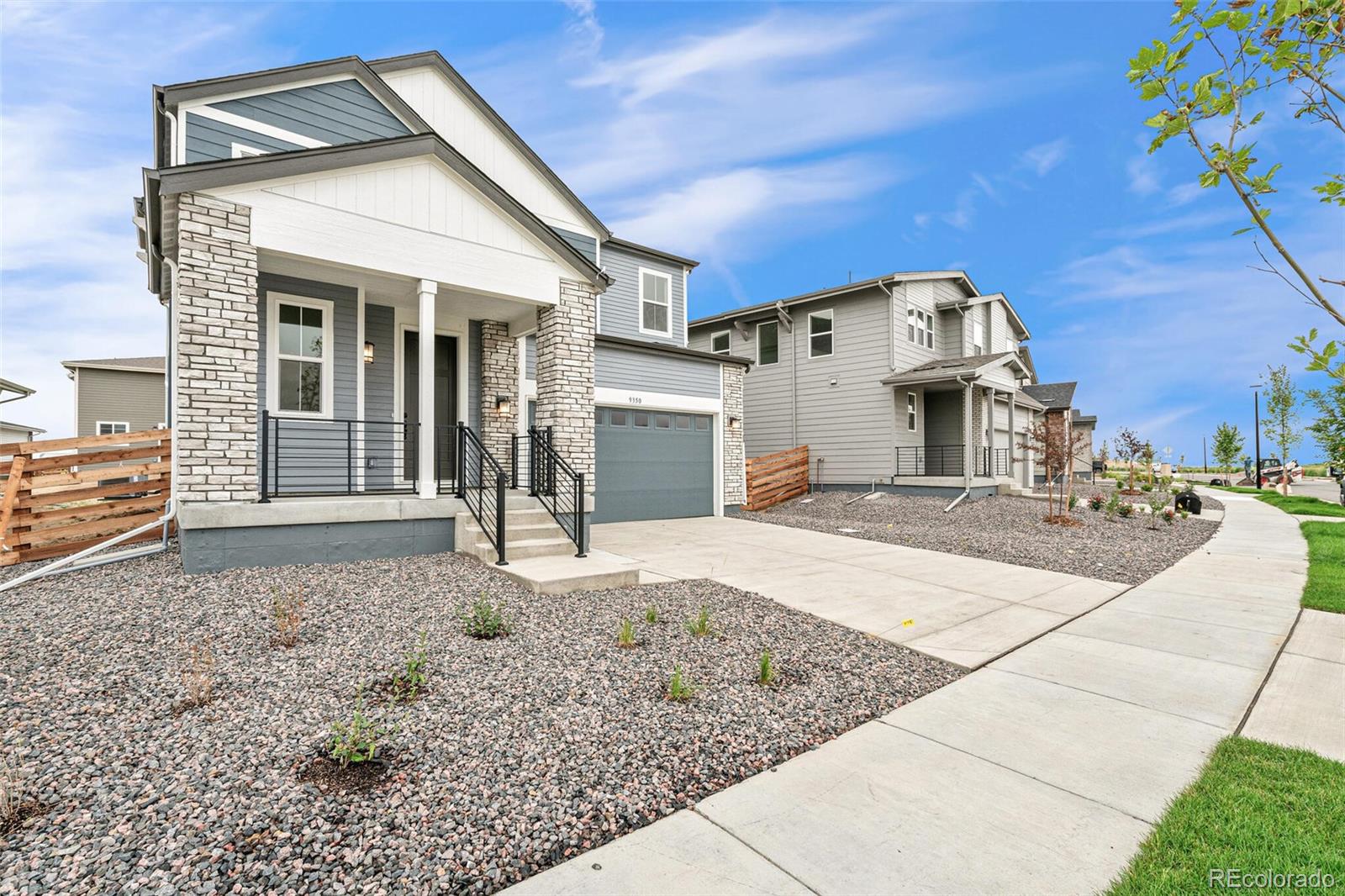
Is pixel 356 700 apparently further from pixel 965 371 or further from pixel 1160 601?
pixel 965 371

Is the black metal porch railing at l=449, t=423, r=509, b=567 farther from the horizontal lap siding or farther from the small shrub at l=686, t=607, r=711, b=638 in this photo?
the horizontal lap siding

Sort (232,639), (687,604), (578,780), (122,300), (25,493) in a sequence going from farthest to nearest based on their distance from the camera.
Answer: (122,300), (25,493), (687,604), (232,639), (578,780)

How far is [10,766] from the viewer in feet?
8.58

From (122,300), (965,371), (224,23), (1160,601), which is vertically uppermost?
(224,23)

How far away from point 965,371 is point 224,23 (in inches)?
650

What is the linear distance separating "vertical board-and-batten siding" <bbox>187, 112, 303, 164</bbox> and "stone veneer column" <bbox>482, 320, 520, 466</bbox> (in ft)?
12.1

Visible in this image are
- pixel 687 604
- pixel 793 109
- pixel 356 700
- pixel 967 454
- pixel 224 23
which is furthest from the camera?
pixel 967 454

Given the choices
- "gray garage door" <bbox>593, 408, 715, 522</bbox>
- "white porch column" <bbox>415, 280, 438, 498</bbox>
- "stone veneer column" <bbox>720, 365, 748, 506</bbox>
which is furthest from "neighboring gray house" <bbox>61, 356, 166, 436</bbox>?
"stone veneer column" <bbox>720, 365, 748, 506</bbox>

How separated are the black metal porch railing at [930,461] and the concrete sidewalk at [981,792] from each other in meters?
12.5

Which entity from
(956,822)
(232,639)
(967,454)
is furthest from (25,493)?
(967,454)

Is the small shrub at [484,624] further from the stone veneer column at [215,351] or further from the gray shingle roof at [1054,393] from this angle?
the gray shingle roof at [1054,393]

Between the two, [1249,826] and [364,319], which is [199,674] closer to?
[1249,826]

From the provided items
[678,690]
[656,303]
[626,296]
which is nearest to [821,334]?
[656,303]

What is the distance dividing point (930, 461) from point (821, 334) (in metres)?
5.53
